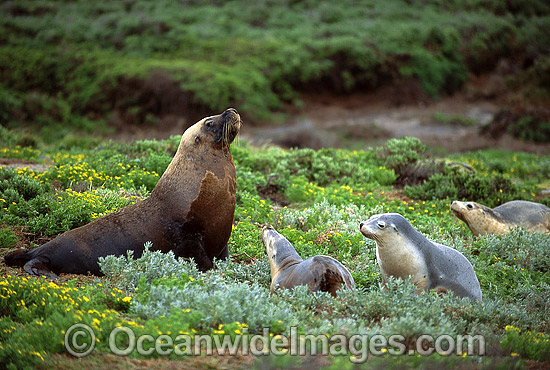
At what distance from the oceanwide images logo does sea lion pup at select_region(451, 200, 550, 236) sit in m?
4.31

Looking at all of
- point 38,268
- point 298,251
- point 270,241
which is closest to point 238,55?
point 298,251

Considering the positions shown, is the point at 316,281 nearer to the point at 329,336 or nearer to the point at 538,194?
the point at 329,336

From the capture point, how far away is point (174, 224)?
6242 mm

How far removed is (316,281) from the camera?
5.52m

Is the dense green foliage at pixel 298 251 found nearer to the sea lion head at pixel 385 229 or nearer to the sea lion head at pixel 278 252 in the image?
the sea lion head at pixel 278 252

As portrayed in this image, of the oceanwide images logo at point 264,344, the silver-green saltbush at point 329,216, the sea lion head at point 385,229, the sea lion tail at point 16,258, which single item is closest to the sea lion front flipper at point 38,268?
the sea lion tail at point 16,258

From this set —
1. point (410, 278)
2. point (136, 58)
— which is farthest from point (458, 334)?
point (136, 58)

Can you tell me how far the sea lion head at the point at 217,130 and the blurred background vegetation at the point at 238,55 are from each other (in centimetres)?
1495

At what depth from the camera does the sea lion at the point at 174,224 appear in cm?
613

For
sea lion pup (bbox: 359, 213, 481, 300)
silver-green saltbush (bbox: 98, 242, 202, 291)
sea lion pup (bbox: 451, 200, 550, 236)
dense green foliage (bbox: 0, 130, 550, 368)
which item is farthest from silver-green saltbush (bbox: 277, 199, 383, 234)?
silver-green saltbush (bbox: 98, 242, 202, 291)

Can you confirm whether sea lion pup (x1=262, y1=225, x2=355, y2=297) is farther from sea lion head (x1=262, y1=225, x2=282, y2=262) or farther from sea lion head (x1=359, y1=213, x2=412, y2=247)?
sea lion head (x1=359, y1=213, x2=412, y2=247)

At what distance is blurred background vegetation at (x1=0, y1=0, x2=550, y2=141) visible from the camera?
2350 cm

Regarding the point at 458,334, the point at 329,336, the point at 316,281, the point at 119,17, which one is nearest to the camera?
the point at 329,336

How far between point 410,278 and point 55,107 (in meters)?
21.4
